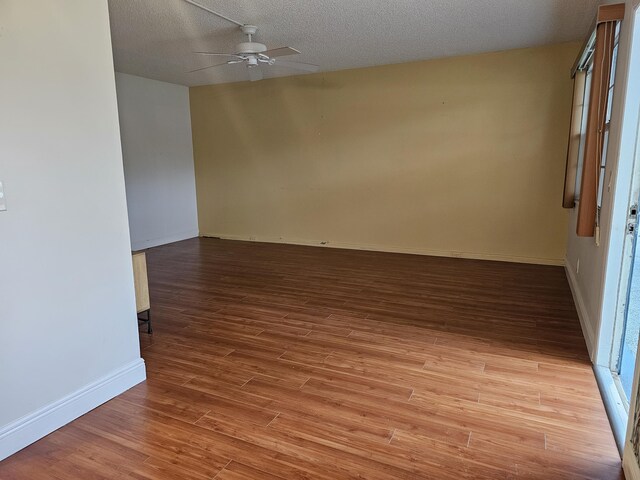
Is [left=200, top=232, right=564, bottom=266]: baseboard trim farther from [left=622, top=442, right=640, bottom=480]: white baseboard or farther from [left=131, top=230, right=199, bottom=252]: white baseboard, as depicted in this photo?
[left=622, top=442, right=640, bottom=480]: white baseboard

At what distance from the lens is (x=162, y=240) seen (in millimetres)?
7066

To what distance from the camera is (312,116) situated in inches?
257

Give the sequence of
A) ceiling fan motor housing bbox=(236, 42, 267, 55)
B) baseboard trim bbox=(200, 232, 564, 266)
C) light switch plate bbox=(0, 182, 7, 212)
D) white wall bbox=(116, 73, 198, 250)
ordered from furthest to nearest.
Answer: white wall bbox=(116, 73, 198, 250), baseboard trim bbox=(200, 232, 564, 266), ceiling fan motor housing bbox=(236, 42, 267, 55), light switch plate bbox=(0, 182, 7, 212)

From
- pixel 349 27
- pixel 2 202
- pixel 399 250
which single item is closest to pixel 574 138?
pixel 349 27

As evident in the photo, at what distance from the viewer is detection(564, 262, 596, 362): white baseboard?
277cm

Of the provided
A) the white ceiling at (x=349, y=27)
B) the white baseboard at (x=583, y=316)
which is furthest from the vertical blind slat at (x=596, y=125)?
the white ceiling at (x=349, y=27)

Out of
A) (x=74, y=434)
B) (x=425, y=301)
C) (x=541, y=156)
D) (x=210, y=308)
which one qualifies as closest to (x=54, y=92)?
(x=74, y=434)

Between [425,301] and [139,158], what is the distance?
4897 millimetres

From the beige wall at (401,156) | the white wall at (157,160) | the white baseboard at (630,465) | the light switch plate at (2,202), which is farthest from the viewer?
the white wall at (157,160)

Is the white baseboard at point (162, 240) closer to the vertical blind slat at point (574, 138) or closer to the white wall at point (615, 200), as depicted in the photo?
the vertical blind slat at point (574, 138)

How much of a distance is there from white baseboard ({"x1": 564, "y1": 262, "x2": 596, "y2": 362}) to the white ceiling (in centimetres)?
249

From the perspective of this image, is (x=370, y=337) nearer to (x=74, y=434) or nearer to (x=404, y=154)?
(x=74, y=434)

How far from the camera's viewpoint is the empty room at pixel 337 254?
1934 mm

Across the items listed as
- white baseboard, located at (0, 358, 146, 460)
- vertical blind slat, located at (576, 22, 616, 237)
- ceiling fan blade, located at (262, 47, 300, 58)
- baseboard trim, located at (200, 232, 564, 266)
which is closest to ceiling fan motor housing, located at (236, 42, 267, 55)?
ceiling fan blade, located at (262, 47, 300, 58)
